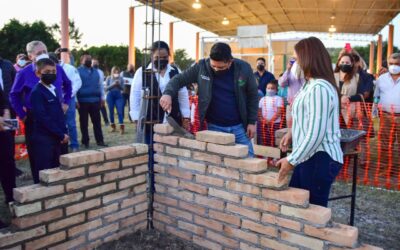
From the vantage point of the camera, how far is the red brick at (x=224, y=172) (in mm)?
3027

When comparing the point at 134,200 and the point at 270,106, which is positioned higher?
the point at 270,106

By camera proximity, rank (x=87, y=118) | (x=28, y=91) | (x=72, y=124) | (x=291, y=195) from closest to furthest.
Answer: (x=291, y=195) → (x=28, y=91) → (x=72, y=124) → (x=87, y=118)

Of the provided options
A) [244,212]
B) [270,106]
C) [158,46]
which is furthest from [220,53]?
[270,106]

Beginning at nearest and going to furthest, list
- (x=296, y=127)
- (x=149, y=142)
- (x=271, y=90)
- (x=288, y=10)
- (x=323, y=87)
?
(x=323, y=87) → (x=296, y=127) → (x=149, y=142) → (x=271, y=90) → (x=288, y=10)

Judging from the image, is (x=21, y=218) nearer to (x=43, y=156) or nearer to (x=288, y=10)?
(x=43, y=156)

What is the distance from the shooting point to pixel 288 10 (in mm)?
20031

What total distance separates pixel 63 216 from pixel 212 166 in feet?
4.12

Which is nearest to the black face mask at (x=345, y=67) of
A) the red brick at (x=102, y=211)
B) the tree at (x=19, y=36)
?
the red brick at (x=102, y=211)

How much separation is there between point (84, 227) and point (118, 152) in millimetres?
686

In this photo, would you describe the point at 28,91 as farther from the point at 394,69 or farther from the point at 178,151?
the point at 394,69

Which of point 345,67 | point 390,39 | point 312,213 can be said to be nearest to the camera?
point 312,213

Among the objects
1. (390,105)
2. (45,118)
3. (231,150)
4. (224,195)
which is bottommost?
(224,195)

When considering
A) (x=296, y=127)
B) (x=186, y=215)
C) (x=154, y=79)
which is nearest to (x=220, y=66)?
(x=154, y=79)

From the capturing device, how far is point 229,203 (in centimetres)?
308
